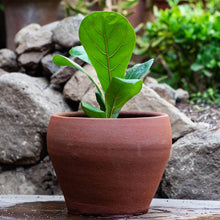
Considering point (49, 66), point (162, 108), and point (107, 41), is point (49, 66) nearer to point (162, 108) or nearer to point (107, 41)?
point (162, 108)

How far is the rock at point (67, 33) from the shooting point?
236 cm

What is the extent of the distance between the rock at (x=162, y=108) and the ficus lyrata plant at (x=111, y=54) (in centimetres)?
57

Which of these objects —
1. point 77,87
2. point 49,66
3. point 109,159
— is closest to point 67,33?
point 49,66

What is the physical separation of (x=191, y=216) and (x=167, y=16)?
6.32 ft

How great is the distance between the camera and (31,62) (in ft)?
8.11

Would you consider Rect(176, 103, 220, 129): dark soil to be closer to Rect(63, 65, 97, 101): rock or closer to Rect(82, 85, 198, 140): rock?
Rect(82, 85, 198, 140): rock

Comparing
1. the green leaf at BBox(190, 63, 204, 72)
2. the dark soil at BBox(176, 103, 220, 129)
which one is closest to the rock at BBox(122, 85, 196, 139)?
the dark soil at BBox(176, 103, 220, 129)

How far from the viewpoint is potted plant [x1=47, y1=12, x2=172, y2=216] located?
132 cm

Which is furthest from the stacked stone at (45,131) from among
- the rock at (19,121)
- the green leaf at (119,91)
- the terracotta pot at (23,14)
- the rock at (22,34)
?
the terracotta pot at (23,14)

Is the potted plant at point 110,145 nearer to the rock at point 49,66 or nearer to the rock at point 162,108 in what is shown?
the rock at point 162,108

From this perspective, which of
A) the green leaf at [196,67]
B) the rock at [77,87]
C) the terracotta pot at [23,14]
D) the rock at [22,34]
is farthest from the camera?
the terracotta pot at [23,14]

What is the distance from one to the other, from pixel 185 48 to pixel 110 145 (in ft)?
6.61

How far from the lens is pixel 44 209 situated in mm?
1568

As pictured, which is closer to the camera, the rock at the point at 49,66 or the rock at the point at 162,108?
the rock at the point at 162,108
